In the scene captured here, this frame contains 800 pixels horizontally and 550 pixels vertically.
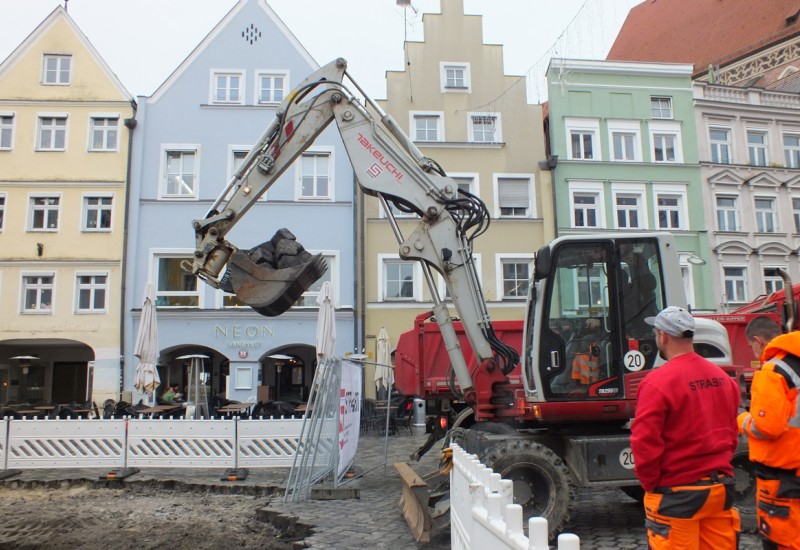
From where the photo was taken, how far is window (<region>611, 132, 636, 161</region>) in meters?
24.5

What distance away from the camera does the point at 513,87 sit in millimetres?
24344

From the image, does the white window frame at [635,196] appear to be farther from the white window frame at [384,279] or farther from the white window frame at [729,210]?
the white window frame at [384,279]

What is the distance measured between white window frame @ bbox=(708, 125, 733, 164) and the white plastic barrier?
24.1 metres

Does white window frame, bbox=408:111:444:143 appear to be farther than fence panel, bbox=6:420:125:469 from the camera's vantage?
Yes

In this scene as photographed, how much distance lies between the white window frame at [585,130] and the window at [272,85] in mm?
10017

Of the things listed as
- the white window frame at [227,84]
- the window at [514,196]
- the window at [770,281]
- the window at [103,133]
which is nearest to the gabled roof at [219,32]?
the white window frame at [227,84]

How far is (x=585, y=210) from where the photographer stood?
23781 mm

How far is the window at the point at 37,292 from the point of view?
21797mm

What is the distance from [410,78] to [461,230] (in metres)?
17.6

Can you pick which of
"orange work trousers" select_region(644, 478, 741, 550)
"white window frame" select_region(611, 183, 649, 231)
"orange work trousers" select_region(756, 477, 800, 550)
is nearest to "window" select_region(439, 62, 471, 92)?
"white window frame" select_region(611, 183, 649, 231)

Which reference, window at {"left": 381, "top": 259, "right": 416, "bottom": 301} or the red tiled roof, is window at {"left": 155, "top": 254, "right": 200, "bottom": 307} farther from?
the red tiled roof

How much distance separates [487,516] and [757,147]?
26946mm

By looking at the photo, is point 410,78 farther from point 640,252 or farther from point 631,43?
point 631,43

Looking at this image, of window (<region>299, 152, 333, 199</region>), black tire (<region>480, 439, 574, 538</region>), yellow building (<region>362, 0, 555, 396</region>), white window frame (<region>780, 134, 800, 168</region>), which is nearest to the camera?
black tire (<region>480, 439, 574, 538</region>)
